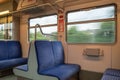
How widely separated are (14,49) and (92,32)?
2.96 meters

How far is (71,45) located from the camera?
362 centimetres

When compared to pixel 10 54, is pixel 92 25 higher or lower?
higher

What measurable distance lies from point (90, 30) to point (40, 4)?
1.73 m

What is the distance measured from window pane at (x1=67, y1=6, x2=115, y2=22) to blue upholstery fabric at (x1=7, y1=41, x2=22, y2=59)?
2.37m

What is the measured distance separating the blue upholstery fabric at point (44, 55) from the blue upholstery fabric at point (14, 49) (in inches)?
81.6

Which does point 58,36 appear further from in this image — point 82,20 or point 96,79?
point 96,79

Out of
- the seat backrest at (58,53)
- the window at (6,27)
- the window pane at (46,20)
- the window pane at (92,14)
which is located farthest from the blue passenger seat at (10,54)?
the window pane at (92,14)

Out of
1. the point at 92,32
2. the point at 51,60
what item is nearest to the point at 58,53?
the point at 51,60

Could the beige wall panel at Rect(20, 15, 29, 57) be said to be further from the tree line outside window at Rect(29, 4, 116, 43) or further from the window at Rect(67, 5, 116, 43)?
the window at Rect(67, 5, 116, 43)

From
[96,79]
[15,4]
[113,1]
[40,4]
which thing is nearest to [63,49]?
[96,79]

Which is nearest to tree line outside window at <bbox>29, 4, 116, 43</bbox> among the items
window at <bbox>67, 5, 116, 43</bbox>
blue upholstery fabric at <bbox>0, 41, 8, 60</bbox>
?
window at <bbox>67, 5, 116, 43</bbox>

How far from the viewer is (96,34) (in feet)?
10.7

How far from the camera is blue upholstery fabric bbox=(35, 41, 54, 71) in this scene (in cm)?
255

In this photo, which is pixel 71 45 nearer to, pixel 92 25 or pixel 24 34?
pixel 92 25
